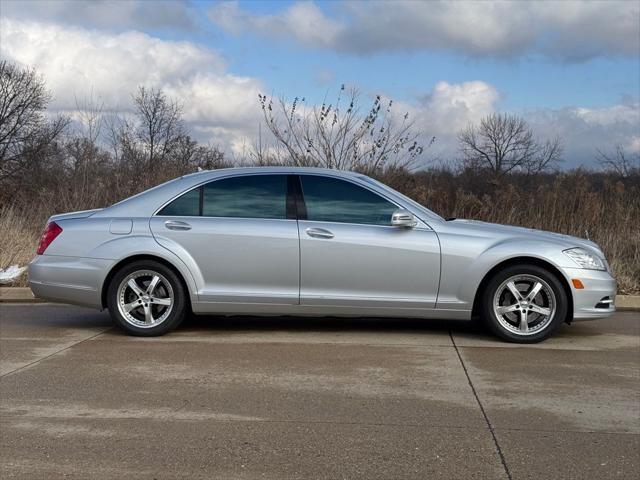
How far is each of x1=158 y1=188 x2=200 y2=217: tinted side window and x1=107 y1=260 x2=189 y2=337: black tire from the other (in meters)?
0.53

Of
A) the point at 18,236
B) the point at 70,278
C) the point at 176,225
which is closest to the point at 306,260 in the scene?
the point at 176,225

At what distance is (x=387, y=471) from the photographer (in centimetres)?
387

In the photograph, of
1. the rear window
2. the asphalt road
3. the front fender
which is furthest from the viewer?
the rear window

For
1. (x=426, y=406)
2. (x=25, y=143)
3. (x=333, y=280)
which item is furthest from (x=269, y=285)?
(x=25, y=143)

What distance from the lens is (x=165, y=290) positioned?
7105 millimetres

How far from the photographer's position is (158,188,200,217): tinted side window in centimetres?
715

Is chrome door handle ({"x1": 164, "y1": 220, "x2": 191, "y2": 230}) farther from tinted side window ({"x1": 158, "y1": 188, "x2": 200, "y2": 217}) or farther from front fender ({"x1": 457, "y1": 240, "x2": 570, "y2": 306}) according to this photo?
front fender ({"x1": 457, "y1": 240, "x2": 570, "y2": 306})

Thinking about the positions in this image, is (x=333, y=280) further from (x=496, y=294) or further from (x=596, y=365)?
(x=596, y=365)

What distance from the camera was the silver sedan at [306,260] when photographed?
6820 mm

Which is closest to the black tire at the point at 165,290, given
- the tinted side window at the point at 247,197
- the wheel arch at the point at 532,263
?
the tinted side window at the point at 247,197

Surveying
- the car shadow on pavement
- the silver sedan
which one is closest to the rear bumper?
the silver sedan

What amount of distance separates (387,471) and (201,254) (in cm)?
362

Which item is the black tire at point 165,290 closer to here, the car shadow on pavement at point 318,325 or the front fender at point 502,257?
the car shadow on pavement at point 318,325

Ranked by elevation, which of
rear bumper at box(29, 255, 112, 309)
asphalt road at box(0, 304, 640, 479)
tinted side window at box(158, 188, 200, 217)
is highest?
tinted side window at box(158, 188, 200, 217)
